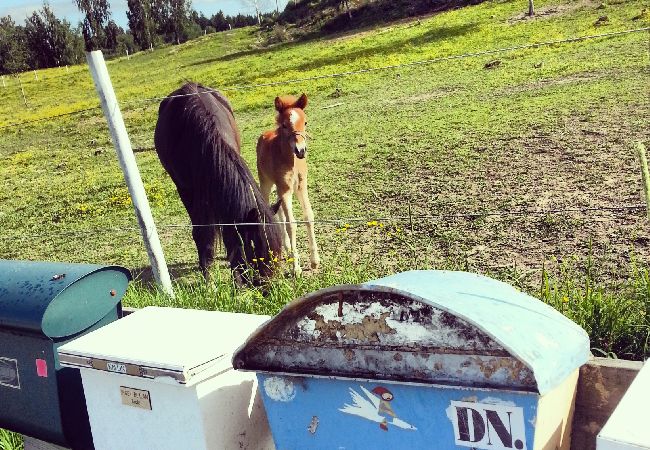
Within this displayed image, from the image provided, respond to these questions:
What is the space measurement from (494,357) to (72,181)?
12541 millimetres

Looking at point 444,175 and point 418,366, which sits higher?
point 418,366

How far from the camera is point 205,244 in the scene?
18.8 feet

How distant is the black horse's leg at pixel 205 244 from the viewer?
561 cm

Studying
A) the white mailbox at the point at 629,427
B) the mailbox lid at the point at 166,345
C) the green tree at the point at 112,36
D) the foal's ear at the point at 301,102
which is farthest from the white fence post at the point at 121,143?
the green tree at the point at 112,36

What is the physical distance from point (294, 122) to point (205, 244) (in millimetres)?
1249

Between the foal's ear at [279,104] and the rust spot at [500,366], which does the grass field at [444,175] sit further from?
the rust spot at [500,366]

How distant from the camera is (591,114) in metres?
10.2

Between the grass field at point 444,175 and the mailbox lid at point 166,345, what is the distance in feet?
3.31

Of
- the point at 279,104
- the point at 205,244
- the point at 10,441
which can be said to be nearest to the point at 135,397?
the point at 10,441

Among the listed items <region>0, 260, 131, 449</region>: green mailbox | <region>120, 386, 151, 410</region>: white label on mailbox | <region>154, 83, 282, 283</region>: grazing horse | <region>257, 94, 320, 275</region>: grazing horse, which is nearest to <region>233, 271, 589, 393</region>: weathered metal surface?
<region>120, 386, 151, 410</region>: white label on mailbox

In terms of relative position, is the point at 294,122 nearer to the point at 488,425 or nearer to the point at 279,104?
the point at 279,104

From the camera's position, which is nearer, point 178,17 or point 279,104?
point 279,104

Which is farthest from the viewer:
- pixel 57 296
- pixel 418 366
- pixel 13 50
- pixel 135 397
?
pixel 13 50

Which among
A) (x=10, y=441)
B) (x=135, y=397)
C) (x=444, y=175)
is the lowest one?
(x=10, y=441)
